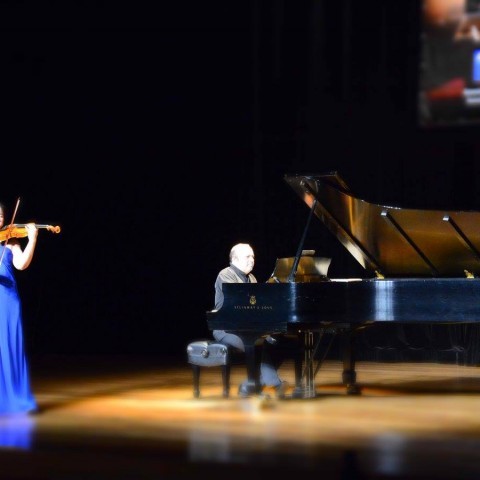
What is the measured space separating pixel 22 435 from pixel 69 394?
6.58 feet

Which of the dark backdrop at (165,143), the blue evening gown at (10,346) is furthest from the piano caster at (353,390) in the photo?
the dark backdrop at (165,143)

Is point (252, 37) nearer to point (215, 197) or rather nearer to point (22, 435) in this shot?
point (215, 197)

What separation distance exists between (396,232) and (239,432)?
1825 millimetres

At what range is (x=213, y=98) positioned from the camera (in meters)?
9.91

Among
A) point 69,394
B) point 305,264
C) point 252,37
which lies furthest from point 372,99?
point 69,394

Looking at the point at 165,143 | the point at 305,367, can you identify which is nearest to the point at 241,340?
the point at 305,367

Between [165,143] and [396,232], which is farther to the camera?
[165,143]

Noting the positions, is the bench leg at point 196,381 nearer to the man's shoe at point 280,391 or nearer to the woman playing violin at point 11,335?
the man's shoe at point 280,391

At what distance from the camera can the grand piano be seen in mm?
5727

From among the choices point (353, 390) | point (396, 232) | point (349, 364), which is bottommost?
point (353, 390)

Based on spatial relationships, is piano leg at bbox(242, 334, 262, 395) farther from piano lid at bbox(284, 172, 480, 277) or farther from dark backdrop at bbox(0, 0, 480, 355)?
dark backdrop at bbox(0, 0, 480, 355)

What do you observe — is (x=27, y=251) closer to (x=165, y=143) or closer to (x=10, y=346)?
(x=10, y=346)

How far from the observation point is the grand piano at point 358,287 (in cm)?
573

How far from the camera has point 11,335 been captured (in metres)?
5.48
